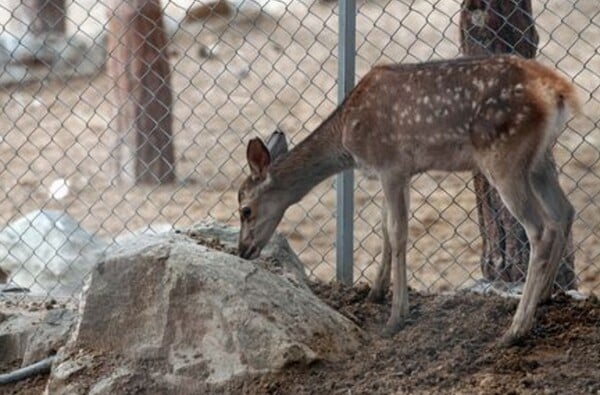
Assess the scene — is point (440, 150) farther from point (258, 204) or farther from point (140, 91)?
point (140, 91)

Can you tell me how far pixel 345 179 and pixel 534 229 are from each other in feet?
4.87

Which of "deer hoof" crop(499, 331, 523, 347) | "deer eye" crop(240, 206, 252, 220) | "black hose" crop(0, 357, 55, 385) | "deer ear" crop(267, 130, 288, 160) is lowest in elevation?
"black hose" crop(0, 357, 55, 385)

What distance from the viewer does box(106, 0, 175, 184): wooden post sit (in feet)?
39.9

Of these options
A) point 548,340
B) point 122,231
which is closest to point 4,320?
point 548,340

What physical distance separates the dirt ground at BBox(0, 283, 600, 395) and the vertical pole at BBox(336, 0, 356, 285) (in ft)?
2.24

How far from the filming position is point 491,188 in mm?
8078

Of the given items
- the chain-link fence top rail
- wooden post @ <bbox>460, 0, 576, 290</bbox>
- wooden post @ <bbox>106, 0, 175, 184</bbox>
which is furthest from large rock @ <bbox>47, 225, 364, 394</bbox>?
wooden post @ <bbox>106, 0, 175, 184</bbox>

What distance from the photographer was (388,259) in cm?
750

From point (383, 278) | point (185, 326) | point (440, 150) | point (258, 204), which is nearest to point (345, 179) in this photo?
point (258, 204)

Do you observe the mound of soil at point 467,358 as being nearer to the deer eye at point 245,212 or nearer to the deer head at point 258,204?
the deer head at point 258,204

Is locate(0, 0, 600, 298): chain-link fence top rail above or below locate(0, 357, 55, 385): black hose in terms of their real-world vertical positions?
above

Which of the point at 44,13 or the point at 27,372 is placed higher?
the point at 44,13

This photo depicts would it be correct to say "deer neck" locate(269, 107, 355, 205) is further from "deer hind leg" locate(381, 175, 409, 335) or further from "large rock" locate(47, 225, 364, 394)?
"large rock" locate(47, 225, 364, 394)

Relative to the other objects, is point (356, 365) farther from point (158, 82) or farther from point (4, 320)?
point (158, 82)
